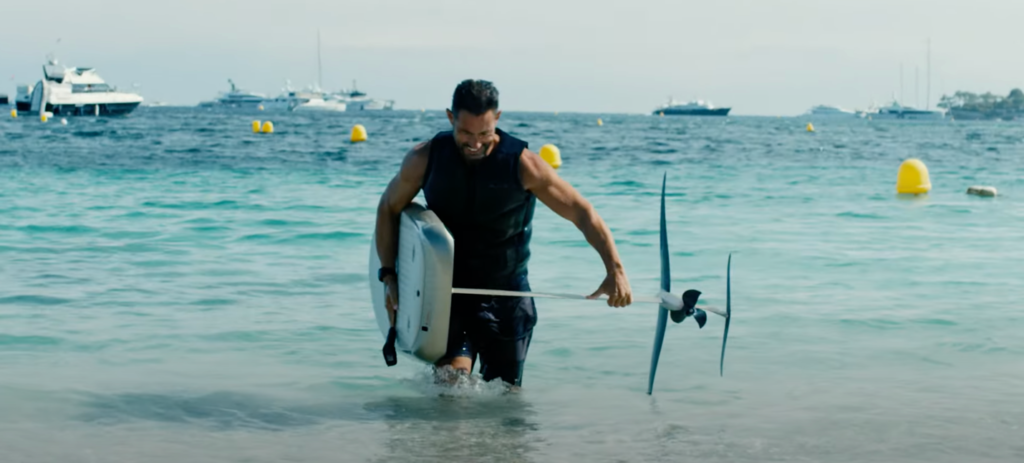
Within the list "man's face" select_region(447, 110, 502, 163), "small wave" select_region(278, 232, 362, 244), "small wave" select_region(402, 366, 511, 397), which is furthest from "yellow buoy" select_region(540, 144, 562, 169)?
"man's face" select_region(447, 110, 502, 163)

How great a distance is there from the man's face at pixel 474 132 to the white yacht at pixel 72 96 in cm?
7464

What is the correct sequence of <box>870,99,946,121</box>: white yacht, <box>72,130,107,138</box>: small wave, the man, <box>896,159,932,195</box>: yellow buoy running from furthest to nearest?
<box>870,99,946,121</box>: white yacht
<box>72,130,107,138</box>: small wave
<box>896,159,932,195</box>: yellow buoy
the man

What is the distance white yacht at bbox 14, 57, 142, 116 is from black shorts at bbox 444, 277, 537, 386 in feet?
244

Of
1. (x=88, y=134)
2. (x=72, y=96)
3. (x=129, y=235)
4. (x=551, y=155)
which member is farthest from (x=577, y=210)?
(x=72, y=96)

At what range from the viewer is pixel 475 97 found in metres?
4.14

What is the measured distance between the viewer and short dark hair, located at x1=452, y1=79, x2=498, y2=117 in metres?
4.14

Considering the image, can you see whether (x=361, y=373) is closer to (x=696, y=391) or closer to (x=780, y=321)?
(x=696, y=391)

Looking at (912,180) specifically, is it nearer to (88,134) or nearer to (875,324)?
Result: (875,324)

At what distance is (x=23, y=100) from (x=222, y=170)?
58.0 m

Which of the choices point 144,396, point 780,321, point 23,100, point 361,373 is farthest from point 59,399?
point 23,100

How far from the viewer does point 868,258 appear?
11500 millimetres

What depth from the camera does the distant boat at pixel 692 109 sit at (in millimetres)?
150000

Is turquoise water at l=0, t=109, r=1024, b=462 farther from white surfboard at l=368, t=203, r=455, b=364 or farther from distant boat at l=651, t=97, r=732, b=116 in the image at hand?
distant boat at l=651, t=97, r=732, b=116

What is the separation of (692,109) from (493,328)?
15046 centimetres
